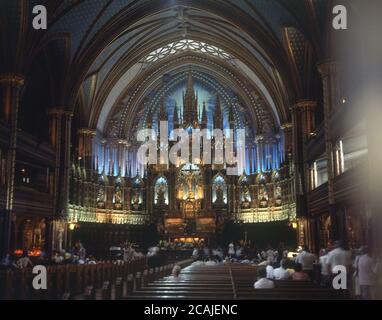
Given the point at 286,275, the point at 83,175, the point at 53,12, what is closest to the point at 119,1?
the point at 53,12

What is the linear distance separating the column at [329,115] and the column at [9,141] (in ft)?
45.7

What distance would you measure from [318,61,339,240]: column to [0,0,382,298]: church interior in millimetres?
61

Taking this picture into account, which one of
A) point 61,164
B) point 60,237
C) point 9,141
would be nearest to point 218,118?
point 61,164

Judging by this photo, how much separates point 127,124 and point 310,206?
18.8 meters

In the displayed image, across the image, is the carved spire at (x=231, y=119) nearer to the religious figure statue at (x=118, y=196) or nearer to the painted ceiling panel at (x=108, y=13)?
the religious figure statue at (x=118, y=196)

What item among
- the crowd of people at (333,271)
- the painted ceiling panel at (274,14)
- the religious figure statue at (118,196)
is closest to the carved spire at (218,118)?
the religious figure statue at (118,196)

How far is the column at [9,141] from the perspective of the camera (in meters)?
19.3

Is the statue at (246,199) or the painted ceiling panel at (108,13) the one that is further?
the statue at (246,199)

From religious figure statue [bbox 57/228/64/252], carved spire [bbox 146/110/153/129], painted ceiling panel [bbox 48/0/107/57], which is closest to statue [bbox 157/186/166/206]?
carved spire [bbox 146/110/153/129]

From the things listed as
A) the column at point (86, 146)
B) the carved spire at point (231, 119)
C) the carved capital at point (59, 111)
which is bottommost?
the column at point (86, 146)

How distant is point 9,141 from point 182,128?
62.8ft

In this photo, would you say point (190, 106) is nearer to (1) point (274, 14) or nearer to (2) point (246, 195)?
(2) point (246, 195)

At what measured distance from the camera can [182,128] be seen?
123 ft
